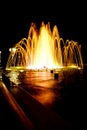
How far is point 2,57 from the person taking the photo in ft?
316

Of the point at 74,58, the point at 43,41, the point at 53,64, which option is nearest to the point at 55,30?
the point at 43,41

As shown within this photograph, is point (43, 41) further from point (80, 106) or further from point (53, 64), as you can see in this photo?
point (80, 106)

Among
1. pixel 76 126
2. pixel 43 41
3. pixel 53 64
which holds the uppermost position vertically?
pixel 43 41

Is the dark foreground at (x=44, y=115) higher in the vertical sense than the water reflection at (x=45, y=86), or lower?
lower

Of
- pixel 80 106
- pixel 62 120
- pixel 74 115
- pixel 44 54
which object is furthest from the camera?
pixel 44 54

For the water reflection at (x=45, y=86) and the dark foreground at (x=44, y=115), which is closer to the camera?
the dark foreground at (x=44, y=115)

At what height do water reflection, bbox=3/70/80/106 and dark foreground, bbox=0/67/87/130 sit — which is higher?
water reflection, bbox=3/70/80/106

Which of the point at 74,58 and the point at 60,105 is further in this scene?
the point at 74,58

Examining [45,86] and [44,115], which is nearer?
[44,115]

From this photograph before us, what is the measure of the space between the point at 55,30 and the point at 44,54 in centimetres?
530

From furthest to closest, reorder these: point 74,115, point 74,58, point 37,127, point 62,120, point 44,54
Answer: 1. point 74,58
2. point 44,54
3. point 74,115
4. point 62,120
5. point 37,127

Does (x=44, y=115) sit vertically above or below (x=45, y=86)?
below

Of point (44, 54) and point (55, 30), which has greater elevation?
point (55, 30)

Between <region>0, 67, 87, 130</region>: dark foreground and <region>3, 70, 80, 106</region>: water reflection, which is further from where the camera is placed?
<region>3, 70, 80, 106</region>: water reflection
